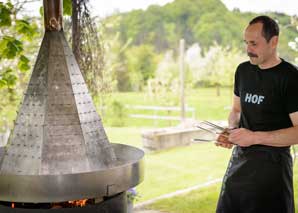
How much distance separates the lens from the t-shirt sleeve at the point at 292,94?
2.07m

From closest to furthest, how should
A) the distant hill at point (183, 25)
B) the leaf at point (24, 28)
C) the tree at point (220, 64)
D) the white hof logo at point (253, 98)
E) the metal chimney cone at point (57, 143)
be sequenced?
the metal chimney cone at point (57, 143)
the white hof logo at point (253, 98)
the leaf at point (24, 28)
the distant hill at point (183, 25)
the tree at point (220, 64)

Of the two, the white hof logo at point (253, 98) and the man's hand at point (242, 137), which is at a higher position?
the white hof logo at point (253, 98)

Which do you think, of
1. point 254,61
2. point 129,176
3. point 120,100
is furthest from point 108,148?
point 120,100

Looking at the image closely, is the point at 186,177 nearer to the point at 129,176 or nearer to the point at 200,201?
the point at 200,201

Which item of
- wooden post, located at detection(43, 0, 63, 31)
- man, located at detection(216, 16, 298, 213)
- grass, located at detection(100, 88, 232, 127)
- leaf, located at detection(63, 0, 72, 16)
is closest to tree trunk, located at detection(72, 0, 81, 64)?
leaf, located at detection(63, 0, 72, 16)

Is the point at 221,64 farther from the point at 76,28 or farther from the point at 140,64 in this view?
the point at 76,28

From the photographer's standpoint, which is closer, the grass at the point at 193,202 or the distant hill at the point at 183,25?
the grass at the point at 193,202

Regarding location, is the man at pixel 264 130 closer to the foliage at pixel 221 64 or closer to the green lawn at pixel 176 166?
the green lawn at pixel 176 166

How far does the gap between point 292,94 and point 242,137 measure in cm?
30

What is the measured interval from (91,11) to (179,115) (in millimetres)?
3512

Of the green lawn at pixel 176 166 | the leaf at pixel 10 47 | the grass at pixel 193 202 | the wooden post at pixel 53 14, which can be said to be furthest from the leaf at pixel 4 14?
the green lawn at pixel 176 166

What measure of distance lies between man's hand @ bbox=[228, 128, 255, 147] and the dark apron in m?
0.14

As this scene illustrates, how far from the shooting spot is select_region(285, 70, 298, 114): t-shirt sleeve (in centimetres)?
207

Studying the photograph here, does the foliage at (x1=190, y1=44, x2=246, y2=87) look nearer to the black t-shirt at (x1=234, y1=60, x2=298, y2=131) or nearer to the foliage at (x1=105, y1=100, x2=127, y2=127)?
the foliage at (x1=105, y1=100, x2=127, y2=127)
